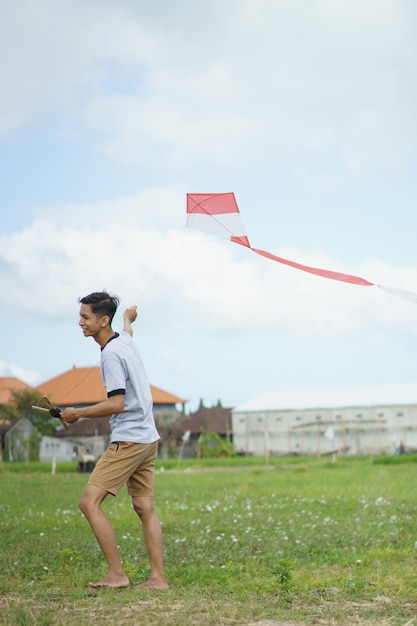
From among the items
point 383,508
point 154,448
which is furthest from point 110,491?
point 383,508

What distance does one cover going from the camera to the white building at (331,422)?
5288 cm

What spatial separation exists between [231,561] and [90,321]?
279cm

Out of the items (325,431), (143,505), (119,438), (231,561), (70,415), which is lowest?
(231,561)

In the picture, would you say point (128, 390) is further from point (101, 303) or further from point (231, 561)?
point (231, 561)

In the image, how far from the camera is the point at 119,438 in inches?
239

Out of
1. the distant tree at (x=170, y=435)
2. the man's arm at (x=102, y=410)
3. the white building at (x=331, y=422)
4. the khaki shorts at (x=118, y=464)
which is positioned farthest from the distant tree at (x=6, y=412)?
the man's arm at (x=102, y=410)

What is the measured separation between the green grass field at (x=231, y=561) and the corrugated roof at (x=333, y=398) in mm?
40100

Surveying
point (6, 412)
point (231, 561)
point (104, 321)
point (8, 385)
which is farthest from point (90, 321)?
point (8, 385)

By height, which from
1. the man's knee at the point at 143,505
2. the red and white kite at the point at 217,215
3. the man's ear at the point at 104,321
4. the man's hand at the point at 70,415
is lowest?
the man's knee at the point at 143,505

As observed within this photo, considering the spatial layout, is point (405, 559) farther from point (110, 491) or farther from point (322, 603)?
point (110, 491)

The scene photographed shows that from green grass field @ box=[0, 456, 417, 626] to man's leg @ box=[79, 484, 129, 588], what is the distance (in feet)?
0.69

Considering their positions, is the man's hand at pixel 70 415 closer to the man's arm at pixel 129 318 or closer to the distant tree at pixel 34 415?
the man's arm at pixel 129 318

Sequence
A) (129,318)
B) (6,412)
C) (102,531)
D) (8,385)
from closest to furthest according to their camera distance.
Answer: (102,531) → (129,318) → (6,412) → (8,385)

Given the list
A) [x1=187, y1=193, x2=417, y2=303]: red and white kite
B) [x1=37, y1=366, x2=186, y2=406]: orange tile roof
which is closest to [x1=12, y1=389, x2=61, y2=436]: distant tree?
[x1=37, y1=366, x2=186, y2=406]: orange tile roof
